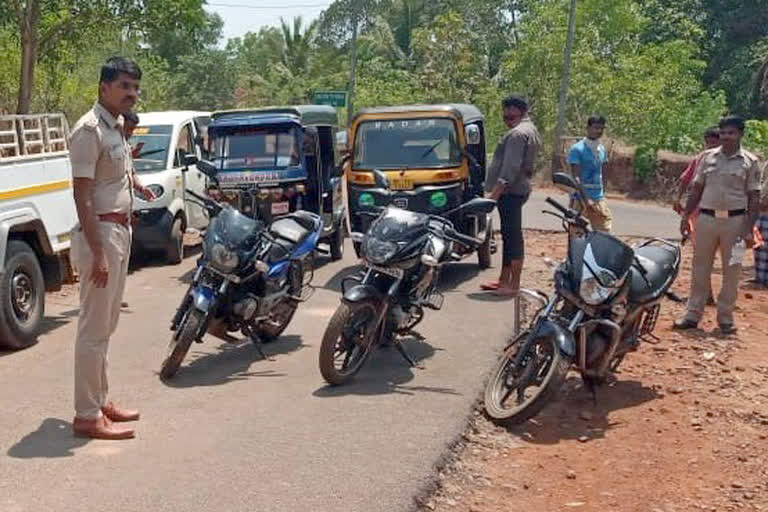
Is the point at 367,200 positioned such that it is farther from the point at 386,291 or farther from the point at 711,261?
the point at 711,261

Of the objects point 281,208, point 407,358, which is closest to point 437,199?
point 281,208

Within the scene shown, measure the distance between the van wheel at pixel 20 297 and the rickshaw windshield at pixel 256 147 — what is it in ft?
12.2

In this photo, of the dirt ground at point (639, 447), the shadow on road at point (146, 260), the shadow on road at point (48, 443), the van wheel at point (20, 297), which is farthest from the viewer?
the shadow on road at point (146, 260)

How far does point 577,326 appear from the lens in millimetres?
5445

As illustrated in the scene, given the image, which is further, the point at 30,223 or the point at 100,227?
the point at 30,223

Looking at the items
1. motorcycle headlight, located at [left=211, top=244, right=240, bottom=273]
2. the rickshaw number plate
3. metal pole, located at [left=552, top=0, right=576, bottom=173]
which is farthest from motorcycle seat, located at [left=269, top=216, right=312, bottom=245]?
metal pole, located at [left=552, top=0, right=576, bottom=173]

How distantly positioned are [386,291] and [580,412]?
1533 millimetres

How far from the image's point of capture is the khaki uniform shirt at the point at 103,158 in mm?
4398

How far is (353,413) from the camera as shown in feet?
17.3

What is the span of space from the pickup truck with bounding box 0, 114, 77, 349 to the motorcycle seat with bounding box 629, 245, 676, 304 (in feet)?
14.7

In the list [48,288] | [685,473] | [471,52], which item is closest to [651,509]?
[685,473]

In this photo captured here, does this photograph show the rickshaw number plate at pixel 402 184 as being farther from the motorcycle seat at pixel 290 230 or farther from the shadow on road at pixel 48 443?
the shadow on road at pixel 48 443

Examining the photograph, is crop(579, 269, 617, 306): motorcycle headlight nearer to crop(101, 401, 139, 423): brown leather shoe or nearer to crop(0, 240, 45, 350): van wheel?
crop(101, 401, 139, 423): brown leather shoe

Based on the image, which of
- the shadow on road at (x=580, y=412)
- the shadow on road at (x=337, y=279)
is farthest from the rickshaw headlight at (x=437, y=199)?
the shadow on road at (x=580, y=412)
